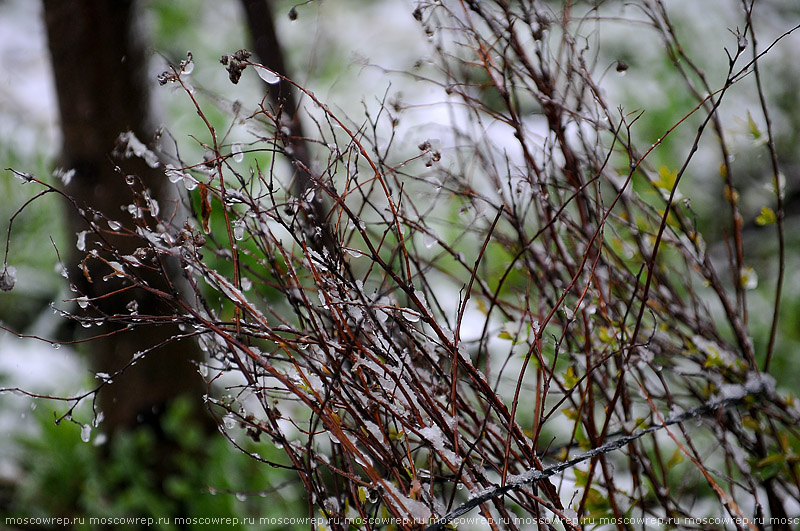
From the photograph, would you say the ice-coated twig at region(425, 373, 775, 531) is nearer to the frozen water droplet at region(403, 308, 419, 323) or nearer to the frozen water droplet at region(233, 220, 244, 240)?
the frozen water droplet at region(403, 308, 419, 323)

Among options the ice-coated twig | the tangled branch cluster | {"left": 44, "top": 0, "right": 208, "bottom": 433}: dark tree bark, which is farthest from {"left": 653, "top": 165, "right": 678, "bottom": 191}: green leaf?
{"left": 44, "top": 0, "right": 208, "bottom": 433}: dark tree bark

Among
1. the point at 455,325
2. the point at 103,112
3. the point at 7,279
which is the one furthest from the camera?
the point at 103,112

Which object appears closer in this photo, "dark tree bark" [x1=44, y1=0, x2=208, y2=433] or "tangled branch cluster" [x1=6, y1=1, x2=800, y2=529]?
"tangled branch cluster" [x1=6, y1=1, x2=800, y2=529]

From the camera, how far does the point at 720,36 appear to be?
238 cm

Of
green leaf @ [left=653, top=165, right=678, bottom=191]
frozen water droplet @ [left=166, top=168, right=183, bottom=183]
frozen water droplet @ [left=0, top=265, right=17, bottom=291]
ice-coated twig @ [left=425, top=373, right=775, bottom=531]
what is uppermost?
green leaf @ [left=653, top=165, right=678, bottom=191]

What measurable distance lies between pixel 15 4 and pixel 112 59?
4.61 ft

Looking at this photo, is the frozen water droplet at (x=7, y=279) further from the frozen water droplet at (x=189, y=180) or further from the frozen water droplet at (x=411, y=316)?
the frozen water droplet at (x=411, y=316)

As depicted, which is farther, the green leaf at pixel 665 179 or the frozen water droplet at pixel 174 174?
the green leaf at pixel 665 179

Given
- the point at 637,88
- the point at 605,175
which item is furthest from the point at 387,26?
the point at 605,175

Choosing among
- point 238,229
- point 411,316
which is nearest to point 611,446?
point 411,316

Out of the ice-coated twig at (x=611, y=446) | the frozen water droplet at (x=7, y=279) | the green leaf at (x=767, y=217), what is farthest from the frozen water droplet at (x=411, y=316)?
the green leaf at (x=767, y=217)

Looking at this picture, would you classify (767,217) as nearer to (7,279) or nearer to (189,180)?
(189,180)

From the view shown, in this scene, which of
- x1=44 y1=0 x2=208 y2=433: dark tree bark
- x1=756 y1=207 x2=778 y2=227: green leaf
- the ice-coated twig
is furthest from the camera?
x1=44 y1=0 x2=208 y2=433: dark tree bark

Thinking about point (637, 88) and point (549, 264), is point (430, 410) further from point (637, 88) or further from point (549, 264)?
point (637, 88)
